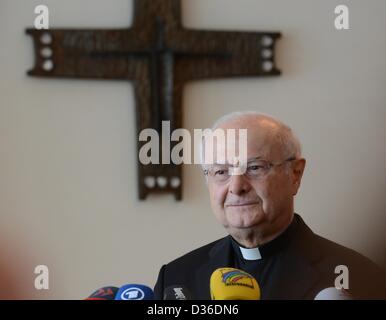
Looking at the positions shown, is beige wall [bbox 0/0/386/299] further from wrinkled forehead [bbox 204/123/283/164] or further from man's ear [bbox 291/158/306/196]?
wrinkled forehead [bbox 204/123/283/164]

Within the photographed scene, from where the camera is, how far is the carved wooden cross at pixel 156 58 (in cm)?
159

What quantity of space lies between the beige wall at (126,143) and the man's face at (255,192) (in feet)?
0.51

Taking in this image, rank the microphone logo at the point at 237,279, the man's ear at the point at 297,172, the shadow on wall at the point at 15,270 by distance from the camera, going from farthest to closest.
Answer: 1. the shadow on wall at the point at 15,270
2. the man's ear at the point at 297,172
3. the microphone logo at the point at 237,279

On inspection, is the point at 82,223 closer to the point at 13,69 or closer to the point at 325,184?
the point at 13,69

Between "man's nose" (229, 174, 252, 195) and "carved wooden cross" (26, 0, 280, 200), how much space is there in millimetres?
244

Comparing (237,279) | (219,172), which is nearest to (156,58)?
(219,172)

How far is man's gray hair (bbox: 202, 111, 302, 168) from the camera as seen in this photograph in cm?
139

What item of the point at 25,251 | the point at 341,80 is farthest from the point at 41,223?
the point at 341,80

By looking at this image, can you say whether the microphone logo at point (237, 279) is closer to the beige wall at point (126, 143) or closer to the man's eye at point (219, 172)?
the man's eye at point (219, 172)

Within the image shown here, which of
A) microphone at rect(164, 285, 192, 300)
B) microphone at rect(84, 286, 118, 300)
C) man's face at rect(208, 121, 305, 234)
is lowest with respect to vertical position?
microphone at rect(84, 286, 118, 300)

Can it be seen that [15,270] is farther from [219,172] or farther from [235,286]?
[235,286]

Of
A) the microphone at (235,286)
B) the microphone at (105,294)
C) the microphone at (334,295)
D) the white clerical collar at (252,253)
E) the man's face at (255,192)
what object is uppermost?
the man's face at (255,192)

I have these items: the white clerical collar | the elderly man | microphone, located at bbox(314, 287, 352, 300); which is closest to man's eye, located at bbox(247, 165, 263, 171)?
the elderly man

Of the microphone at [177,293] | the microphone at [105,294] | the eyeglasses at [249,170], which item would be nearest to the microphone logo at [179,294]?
the microphone at [177,293]
